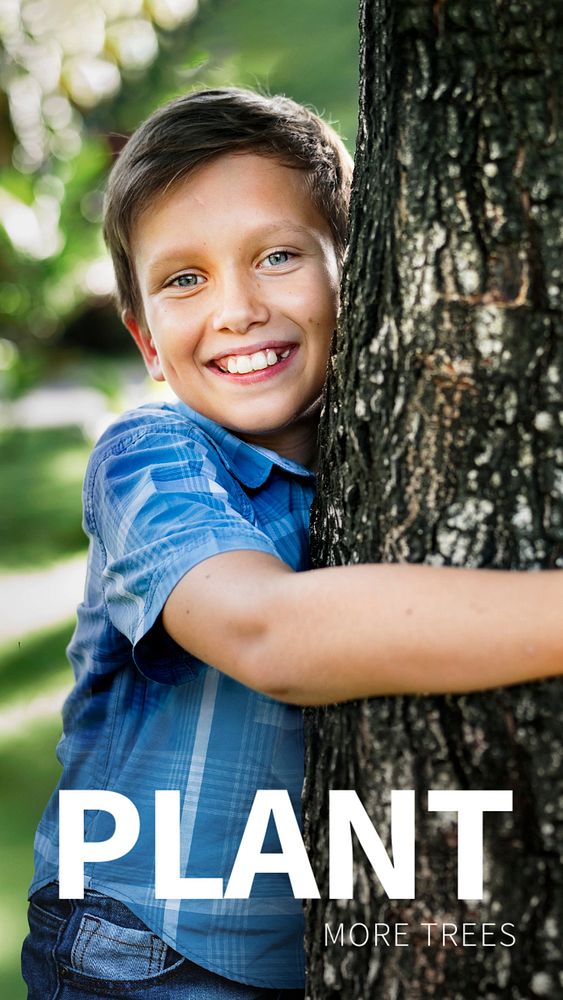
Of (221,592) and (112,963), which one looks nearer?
(221,592)

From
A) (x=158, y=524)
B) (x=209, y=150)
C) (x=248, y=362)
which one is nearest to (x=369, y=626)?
(x=158, y=524)

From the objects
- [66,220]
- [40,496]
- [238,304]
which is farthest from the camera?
[66,220]

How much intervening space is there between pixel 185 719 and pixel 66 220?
23.8ft

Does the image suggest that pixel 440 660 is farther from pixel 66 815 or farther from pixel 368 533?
pixel 66 815

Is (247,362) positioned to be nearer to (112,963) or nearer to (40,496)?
(112,963)

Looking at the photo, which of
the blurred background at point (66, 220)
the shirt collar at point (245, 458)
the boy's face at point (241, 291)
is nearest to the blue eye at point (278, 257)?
the boy's face at point (241, 291)

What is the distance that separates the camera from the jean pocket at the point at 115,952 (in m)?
1.58

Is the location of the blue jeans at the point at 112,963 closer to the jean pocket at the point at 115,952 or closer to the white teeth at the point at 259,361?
the jean pocket at the point at 115,952

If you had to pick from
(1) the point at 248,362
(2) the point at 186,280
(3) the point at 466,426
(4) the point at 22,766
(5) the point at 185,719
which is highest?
(2) the point at 186,280

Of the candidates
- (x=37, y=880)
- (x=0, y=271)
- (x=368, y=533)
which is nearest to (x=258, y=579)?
(x=368, y=533)

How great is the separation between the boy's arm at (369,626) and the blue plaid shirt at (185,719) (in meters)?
0.14

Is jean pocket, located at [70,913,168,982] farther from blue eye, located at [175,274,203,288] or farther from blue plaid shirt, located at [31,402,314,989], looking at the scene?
blue eye, located at [175,274,203,288]

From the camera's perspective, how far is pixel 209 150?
5.83 ft

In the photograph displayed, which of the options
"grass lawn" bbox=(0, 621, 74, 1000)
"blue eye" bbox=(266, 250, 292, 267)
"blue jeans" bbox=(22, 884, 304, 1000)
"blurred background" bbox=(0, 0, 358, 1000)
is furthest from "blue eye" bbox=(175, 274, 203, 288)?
"blurred background" bbox=(0, 0, 358, 1000)
